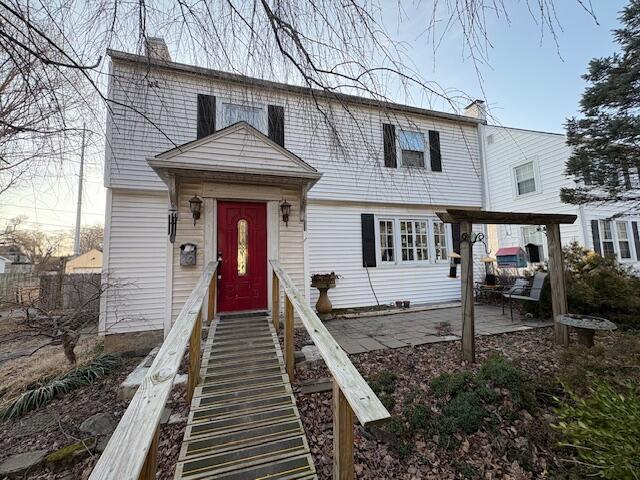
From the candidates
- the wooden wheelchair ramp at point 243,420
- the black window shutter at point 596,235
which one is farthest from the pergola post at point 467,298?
the black window shutter at point 596,235

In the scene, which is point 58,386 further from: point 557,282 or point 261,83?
point 557,282

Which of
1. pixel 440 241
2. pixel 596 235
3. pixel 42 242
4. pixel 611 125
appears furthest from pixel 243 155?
pixel 42 242

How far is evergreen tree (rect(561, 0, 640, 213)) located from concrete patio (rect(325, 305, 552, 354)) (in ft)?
10.9

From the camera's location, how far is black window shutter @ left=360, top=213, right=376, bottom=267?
7.40 meters

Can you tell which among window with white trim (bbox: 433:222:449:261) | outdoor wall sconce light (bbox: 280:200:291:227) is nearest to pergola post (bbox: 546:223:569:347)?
window with white trim (bbox: 433:222:449:261)

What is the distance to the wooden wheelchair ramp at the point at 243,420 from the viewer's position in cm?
193

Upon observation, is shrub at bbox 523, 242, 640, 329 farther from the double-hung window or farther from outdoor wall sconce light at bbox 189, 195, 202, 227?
outdoor wall sconce light at bbox 189, 195, 202, 227

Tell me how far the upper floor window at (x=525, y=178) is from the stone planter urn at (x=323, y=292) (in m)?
7.56

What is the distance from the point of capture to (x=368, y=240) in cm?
746

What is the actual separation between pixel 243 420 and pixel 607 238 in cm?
1157

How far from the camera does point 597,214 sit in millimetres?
8031

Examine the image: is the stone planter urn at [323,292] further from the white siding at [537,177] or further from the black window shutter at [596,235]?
the black window shutter at [596,235]

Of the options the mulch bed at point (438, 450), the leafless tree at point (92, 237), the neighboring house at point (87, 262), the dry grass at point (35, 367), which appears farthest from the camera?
the leafless tree at point (92, 237)

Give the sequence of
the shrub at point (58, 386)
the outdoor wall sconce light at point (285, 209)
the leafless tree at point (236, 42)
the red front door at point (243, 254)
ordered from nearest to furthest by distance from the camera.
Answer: the leafless tree at point (236, 42) < the shrub at point (58, 386) < the red front door at point (243, 254) < the outdoor wall sconce light at point (285, 209)
